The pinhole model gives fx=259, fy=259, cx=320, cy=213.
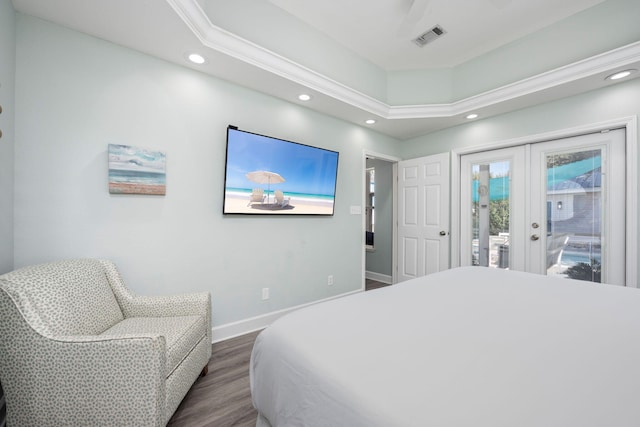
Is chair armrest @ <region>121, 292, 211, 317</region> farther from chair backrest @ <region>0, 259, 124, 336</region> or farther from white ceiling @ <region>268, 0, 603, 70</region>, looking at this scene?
white ceiling @ <region>268, 0, 603, 70</region>

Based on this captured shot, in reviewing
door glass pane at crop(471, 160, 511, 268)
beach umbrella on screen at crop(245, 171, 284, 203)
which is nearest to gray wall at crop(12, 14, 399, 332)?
beach umbrella on screen at crop(245, 171, 284, 203)

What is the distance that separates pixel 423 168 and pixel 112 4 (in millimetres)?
3762

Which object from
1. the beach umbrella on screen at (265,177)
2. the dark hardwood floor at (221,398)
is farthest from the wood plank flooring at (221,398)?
the beach umbrella on screen at (265,177)

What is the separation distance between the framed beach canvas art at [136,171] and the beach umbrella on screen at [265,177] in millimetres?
741

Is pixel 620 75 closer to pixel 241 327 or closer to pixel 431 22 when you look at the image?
pixel 431 22

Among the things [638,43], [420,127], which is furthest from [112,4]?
[638,43]

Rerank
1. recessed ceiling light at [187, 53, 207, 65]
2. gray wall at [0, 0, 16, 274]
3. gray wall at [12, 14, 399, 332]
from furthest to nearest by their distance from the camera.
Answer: recessed ceiling light at [187, 53, 207, 65], gray wall at [12, 14, 399, 332], gray wall at [0, 0, 16, 274]

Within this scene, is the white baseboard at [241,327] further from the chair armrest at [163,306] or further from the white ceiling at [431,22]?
the white ceiling at [431,22]

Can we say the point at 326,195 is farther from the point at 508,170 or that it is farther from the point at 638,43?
the point at 638,43

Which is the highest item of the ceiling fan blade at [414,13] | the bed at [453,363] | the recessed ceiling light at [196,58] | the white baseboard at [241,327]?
the ceiling fan blade at [414,13]

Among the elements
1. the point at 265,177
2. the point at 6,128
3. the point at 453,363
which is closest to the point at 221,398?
the point at 453,363

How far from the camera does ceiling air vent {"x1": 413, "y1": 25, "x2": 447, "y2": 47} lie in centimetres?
271

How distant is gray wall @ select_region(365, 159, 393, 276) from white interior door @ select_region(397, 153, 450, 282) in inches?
12.9

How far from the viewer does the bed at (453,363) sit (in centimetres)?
64
